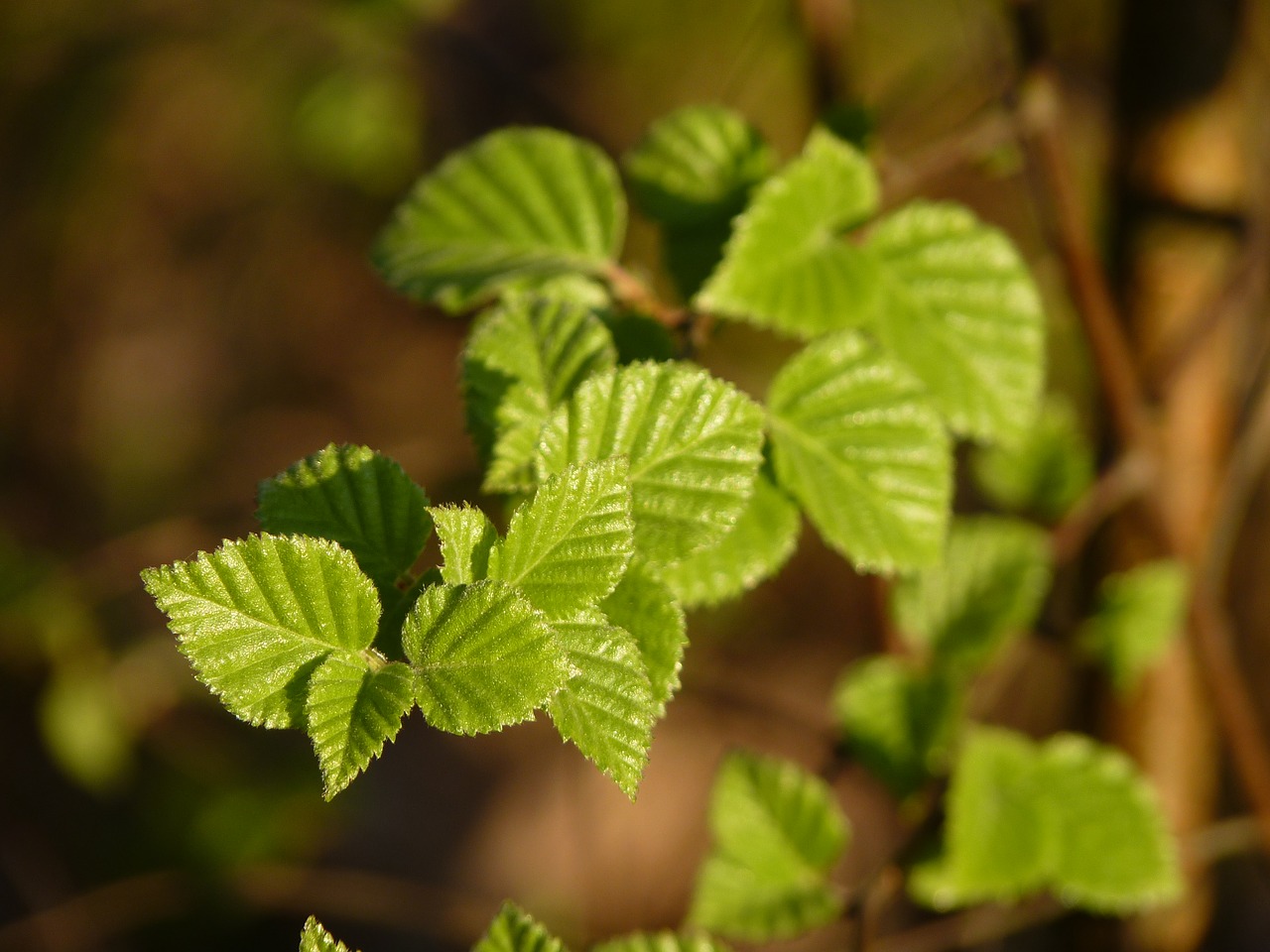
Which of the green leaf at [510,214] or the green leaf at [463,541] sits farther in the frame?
the green leaf at [510,214]

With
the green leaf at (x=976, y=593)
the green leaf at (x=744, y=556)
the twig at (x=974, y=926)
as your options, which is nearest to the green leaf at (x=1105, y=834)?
the green leaf at (x=976, y=593)

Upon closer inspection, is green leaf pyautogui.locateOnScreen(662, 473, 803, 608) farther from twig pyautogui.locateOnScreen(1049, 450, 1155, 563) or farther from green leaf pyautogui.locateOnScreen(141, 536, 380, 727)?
twig pyautogui.locateOnScreen(1049, 450, 1155, 563)

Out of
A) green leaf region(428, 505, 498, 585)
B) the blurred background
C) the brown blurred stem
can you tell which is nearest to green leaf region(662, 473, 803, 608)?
green leaf region(428, 505, 498, 585)

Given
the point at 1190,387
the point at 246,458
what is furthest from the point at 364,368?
the point at 1190,387

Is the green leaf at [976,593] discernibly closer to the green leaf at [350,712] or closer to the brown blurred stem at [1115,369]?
the brown blurred stem at [1115,369]

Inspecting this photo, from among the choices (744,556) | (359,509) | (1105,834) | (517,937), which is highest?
(359,509)

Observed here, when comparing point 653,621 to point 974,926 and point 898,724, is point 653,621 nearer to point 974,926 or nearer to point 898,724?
point 898,724

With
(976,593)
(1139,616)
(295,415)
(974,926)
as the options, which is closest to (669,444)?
(976,593)
